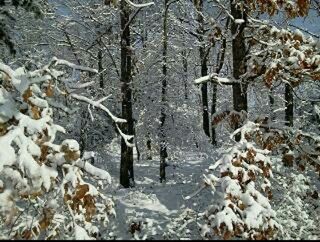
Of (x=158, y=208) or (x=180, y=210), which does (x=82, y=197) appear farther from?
(x=158, y=208)

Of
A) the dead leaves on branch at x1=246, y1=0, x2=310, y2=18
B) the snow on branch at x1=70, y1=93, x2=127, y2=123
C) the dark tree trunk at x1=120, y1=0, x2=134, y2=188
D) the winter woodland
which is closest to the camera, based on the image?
the winter woodland

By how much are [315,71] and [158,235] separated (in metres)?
5.29

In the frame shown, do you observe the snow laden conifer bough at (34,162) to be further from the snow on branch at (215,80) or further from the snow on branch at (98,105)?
the snow on branch at (215,80)

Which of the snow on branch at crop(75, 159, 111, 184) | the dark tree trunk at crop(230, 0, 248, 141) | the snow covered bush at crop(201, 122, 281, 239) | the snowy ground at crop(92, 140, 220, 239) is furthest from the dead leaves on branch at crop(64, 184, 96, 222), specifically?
the dark tree trunk at crop(230, 0, 248, 141)

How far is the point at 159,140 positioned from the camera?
72.9 feet

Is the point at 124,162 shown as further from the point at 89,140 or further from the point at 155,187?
the point at 89,140

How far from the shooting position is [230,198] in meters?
6.14

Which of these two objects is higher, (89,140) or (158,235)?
(89,140)

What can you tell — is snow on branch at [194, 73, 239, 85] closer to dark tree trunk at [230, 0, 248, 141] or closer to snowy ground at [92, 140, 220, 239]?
dark tree trunk at [230, 0, 248, 141]

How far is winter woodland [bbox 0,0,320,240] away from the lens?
518cm

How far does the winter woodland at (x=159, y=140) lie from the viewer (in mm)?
5176

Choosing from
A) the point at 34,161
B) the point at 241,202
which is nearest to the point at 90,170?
the point at 34,161

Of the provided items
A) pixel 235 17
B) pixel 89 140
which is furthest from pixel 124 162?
pixel 235 17

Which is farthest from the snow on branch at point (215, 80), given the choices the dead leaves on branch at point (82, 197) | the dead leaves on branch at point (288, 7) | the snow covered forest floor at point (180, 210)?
the dead leaves on branch at point (82, 197)
